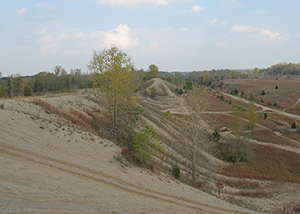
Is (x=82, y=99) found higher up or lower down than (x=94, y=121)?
higher up

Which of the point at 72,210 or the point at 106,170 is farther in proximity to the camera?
the point at 106,170

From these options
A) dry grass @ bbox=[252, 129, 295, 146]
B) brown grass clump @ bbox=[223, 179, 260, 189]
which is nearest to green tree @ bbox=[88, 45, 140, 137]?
brown grass clump @ bbox=[223, 179, 260, 189]

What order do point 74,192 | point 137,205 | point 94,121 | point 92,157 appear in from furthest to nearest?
point 94,121
point 92,157
point 137,205
point 74,192

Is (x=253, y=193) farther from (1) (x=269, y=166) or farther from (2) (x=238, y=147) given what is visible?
(2) (x=238, y=147)

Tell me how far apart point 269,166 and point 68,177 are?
2535 centimetres

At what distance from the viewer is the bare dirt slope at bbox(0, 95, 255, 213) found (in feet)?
17.7

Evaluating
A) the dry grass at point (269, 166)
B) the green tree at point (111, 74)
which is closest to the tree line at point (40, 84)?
the green tree at point (111, 74)

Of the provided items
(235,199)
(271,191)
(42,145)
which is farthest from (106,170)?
(271,191)

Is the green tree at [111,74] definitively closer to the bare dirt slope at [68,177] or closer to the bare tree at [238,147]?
the bare dirt slope at [68,177]

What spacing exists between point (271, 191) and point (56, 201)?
21.4m

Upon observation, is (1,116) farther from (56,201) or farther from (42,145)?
(56,201)

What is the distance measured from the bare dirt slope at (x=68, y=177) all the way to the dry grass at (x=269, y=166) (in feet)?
42.6

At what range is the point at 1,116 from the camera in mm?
10758

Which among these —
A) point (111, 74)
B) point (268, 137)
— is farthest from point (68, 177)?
point (268, 137)
